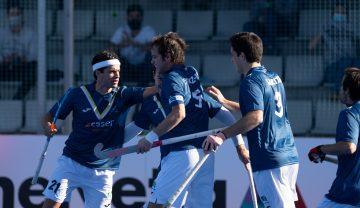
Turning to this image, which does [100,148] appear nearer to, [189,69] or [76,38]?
[189,69]

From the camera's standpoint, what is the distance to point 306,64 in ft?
35.8

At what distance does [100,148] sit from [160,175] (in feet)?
2.94

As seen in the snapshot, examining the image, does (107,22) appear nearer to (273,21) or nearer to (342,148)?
(273,21)

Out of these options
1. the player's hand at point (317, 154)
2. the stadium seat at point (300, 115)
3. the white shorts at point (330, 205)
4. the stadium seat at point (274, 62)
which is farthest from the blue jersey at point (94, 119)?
Answer: the stadium seat at point (274, 62)

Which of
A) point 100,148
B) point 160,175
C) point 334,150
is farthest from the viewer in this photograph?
point 100,148

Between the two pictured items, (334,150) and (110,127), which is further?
(110,127)

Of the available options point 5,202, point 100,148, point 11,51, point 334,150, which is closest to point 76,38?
point 11,51

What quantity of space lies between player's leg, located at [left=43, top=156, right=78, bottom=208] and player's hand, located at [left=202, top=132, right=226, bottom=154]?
1755 mm

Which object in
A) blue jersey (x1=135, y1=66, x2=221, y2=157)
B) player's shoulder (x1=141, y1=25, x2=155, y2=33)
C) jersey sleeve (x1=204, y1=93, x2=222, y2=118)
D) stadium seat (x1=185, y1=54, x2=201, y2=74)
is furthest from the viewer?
player's shoulder (x1=141, y1=25, x2=155, y2=33)

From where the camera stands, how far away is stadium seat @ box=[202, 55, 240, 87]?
36.6ft

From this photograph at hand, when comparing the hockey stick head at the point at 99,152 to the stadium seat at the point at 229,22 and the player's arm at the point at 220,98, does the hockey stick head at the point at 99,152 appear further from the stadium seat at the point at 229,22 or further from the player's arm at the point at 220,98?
the stadium seat at the point at 229,22

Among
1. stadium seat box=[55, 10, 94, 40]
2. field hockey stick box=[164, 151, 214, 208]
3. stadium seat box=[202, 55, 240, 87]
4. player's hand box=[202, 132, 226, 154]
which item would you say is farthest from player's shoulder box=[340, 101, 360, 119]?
stadium seat box=[55, 10, 94, 40]

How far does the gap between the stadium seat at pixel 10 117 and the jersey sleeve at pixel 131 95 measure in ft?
8.62

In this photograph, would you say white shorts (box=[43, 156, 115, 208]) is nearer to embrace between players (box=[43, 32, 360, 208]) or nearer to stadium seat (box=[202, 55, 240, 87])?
embrace between players (box=[43, 32, 360, 208])
